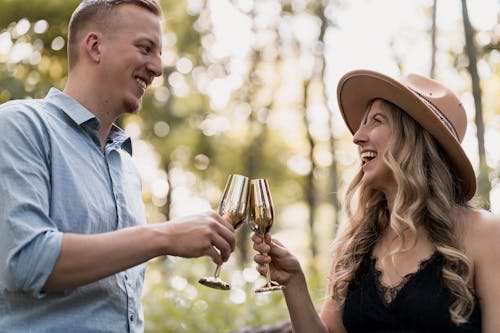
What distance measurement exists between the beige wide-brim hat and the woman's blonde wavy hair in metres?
0.06

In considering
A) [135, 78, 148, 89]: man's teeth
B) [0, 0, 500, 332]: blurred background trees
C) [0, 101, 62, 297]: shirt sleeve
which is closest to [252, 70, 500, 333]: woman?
[135, 78, 148, 89]: man's teeth

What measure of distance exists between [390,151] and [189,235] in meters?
1.42

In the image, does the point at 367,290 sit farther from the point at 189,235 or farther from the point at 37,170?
the point at 37,170

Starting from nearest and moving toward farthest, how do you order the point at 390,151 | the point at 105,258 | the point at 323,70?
the point at 105,258
the point at 390,151
the point at 323,70

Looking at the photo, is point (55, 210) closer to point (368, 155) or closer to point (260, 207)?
point (260, 207)

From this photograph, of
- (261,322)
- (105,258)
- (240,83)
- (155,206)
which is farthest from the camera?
(155,206)

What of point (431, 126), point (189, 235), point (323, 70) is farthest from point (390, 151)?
point (323, 70)

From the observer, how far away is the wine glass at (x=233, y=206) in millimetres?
2586

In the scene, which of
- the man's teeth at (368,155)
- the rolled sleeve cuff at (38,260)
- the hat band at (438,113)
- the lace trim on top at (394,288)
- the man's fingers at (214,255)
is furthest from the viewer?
the man's teeth at (368,155)

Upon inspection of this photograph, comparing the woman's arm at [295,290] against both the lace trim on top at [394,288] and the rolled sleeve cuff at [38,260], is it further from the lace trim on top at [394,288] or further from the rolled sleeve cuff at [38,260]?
the rolled sleeve cuff at [38,260]

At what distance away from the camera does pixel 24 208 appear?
220cm

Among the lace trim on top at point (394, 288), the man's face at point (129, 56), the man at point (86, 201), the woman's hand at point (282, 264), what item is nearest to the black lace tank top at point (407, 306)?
the lace trim on top at point (394, 288)

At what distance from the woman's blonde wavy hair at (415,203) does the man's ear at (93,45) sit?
1.44 meters

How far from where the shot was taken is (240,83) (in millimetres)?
19516
